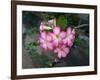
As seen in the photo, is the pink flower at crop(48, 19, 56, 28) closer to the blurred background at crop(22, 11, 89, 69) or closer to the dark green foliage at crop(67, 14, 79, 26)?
the blurred background at crop(22, 11, 89, 69)

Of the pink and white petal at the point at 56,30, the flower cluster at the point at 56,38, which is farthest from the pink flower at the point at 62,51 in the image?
the pink and white petal at the point at 56,30

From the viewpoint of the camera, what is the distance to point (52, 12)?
184cm

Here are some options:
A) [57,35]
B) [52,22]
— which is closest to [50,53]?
[57,35]

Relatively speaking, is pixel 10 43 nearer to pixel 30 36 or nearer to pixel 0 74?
pixel 30 36

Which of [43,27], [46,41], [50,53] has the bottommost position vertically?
[50,53]

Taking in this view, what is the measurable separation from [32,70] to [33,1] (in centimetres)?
59

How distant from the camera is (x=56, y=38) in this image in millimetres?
1854

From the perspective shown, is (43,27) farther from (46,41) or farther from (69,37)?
(69,37)

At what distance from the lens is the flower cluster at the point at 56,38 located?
5.96 feet

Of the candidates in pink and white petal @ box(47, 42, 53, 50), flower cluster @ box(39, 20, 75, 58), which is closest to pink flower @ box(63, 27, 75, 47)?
flower cluster @ box(39, 20, 75, 58)

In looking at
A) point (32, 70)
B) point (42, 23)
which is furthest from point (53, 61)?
point (42, 23)

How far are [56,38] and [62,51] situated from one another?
0.43 feet

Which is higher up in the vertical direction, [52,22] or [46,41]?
[52,22]

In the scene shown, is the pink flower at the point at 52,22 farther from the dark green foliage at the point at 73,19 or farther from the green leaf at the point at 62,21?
the dark green foliage at the point at 73,19
